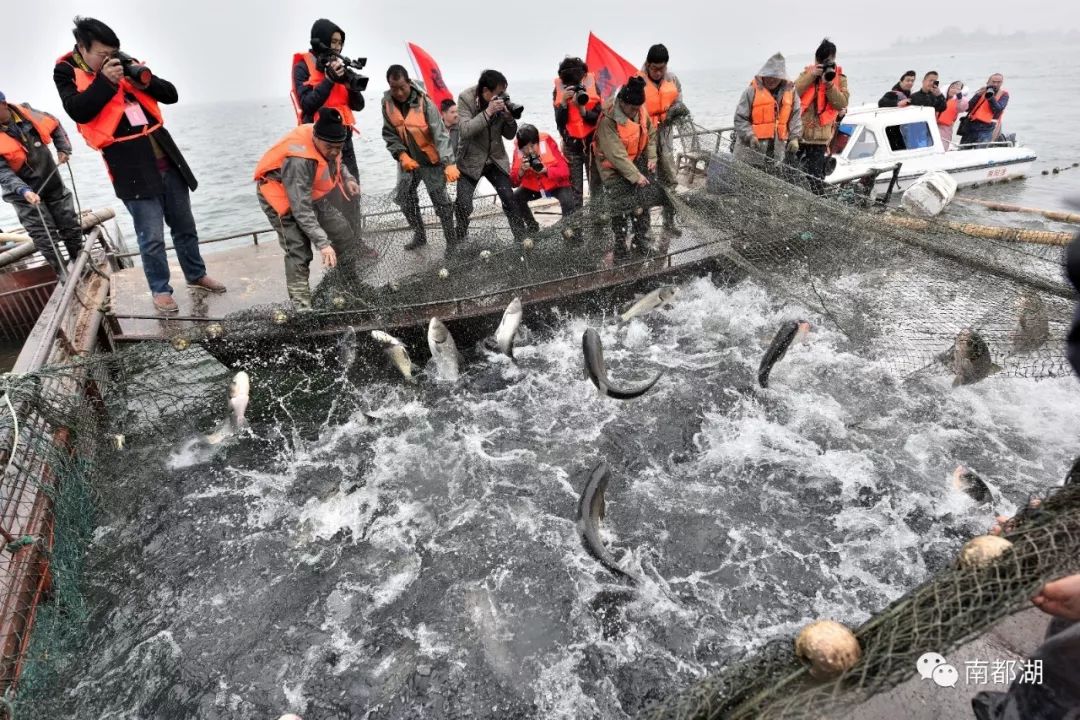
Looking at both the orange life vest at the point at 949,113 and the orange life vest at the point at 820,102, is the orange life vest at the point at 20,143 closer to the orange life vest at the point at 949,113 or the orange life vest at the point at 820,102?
the orange life vest at the point at 820,102

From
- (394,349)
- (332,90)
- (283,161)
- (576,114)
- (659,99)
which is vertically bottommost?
(394,349)

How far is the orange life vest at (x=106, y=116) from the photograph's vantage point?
17.5 feet

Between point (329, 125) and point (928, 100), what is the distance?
46.8 ft

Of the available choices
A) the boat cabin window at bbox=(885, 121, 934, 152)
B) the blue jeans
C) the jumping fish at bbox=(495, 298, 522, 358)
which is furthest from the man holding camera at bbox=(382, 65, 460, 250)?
the boat cabin window at bbox=(885, 121, 934, 152)

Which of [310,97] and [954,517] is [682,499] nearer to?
[954,517]

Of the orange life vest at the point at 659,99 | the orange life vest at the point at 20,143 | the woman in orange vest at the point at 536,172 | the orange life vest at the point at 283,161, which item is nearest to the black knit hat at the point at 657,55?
the orange life vest at the point at 659,99

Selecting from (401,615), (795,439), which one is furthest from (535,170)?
(401,615)

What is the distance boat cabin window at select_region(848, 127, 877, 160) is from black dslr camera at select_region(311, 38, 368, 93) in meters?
10.5

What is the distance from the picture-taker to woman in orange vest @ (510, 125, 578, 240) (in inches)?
288

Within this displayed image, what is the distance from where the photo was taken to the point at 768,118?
340 inches

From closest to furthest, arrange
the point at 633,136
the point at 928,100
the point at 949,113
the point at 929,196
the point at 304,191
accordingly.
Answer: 1. the point at 304,191
2. the point at 633,136
3. the point at 929,196
4. the point at 928,100
5. the point at 949,113

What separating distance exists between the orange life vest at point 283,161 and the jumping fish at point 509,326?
8.06 ft

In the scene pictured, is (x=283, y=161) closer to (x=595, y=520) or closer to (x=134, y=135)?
(x=134, y=135)

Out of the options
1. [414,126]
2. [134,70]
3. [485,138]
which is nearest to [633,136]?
[485,138]
